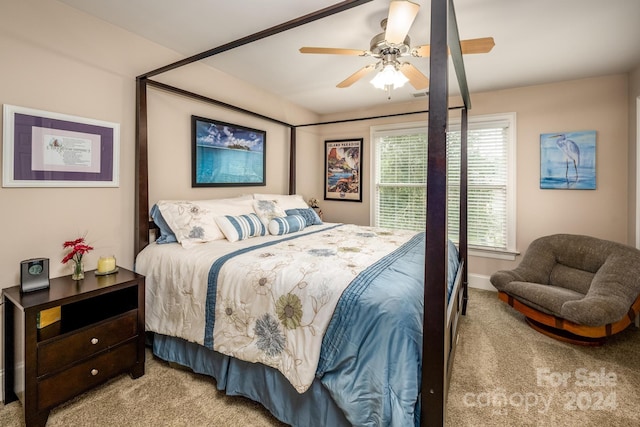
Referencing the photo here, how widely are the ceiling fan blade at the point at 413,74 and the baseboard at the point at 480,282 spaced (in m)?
2.52

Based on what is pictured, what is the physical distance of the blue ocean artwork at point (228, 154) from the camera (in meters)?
2.92

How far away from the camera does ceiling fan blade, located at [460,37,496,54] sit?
67.8 inches

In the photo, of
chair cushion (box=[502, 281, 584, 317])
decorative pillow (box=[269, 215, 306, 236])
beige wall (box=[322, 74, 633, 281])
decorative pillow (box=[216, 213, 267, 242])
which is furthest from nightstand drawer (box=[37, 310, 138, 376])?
beige wall (box=[322, 74, 633, 281])

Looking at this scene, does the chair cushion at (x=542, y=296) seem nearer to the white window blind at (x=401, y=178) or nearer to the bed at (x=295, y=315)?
the bed at (x=295, y=315)

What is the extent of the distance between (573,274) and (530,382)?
1442mm

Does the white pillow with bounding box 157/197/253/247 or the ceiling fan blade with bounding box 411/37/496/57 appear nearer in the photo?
the ceiling fan blade with bounding box 411/37/496/57

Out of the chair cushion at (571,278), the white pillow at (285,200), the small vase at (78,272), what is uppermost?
the white pillow at (285,200)

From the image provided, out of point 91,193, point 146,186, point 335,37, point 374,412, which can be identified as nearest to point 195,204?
point 146,186

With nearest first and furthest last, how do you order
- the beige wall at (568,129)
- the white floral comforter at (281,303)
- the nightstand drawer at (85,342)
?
the white floral comforter at (281,303)
the nightstand drawer at (85,342)
the beige wall at (568,129)

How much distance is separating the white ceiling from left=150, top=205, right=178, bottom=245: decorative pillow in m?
1.38

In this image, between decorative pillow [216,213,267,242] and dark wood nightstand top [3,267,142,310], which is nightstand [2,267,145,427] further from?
decorative pillow [216,213,267,242]

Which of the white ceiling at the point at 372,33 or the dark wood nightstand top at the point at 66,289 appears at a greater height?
the white ceiling at the point at 372,33

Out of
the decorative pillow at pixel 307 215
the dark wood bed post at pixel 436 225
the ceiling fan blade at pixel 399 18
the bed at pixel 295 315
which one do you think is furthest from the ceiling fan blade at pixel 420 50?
the decorative pillow at pixel 307 215

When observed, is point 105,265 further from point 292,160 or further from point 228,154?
point 292,160
